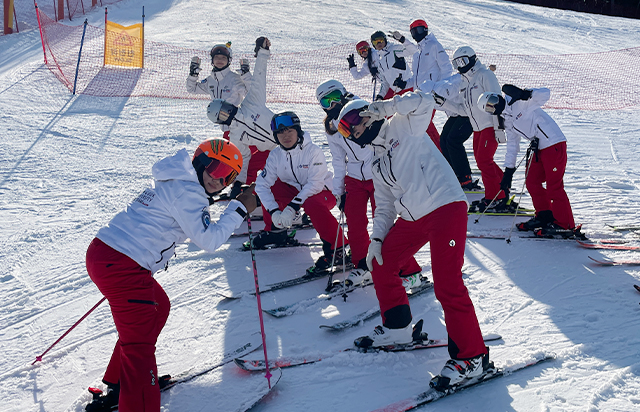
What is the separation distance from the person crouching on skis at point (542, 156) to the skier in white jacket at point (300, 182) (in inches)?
71.8

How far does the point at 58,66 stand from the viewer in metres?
13.1

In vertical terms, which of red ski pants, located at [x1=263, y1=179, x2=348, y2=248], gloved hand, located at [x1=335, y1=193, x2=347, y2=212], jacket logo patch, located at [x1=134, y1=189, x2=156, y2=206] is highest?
jacket logo patch, located at [x1=134, y1=189, x2=156, y2=206]

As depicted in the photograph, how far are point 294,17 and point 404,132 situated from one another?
20513 mm

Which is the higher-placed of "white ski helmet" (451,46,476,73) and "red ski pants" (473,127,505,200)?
"white ski helmet" (451,46,476,73)

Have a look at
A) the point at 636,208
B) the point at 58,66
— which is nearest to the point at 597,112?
the point at 636,208

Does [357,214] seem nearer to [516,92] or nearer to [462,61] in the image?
[516,92]

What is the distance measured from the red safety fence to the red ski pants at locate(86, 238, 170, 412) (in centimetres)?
929

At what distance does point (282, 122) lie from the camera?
5.02 metres

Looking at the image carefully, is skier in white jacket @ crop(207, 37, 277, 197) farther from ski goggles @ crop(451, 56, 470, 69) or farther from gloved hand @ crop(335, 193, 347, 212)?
ski goggles @ crop(451, 56, 470, 69)

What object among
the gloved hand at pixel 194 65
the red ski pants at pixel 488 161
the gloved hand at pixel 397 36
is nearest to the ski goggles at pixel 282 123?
the red ski pants at pixel 488 161

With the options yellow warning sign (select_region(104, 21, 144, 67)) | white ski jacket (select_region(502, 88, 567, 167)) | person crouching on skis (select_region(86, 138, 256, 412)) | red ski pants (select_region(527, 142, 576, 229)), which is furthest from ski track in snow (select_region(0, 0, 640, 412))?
yellow warning sign (select_region(104, 21, 144, 67))

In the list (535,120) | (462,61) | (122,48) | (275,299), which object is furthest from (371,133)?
(122,48)

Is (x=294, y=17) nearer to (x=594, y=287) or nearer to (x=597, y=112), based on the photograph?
(x=597, y=112)

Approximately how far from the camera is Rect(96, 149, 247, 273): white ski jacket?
309 cm
